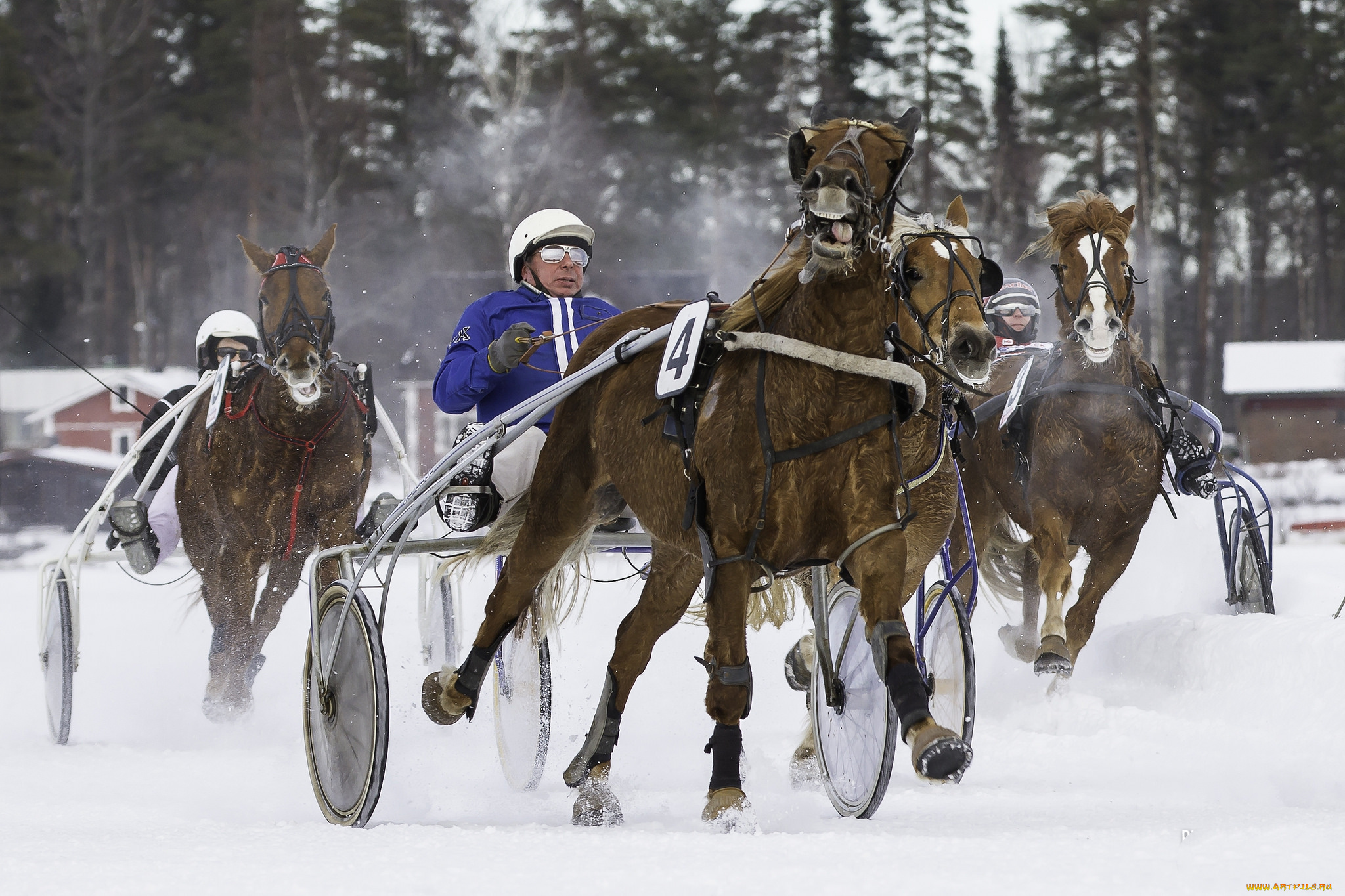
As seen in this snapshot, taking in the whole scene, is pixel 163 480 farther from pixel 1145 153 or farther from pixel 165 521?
pixel 1145 153

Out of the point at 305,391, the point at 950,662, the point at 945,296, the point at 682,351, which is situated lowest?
the point at 950,662

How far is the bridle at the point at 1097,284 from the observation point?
19.5 ft

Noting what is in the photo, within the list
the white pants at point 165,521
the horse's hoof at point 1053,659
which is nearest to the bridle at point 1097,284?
the horse's hoof at point 1053,659

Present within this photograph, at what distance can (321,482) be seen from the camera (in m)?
6.70

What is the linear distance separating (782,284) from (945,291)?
439 millimetres

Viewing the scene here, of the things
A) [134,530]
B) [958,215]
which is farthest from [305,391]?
[958,215]

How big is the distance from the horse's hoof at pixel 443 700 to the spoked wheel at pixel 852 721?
3.63 feet

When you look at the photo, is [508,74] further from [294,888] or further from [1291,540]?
[294,888]

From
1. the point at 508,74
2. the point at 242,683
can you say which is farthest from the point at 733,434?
the point at 508,74

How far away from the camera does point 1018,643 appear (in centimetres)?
743

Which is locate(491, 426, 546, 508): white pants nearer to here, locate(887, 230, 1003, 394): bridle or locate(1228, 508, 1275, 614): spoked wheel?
locate(887, 230, 1003, 394): bridle

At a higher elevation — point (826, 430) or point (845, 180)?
point (845, 180)

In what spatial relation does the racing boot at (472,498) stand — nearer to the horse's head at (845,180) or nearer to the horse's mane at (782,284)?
the horse's mane at (782,284)

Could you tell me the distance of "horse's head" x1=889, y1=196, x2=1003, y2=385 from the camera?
3627 millimetres
